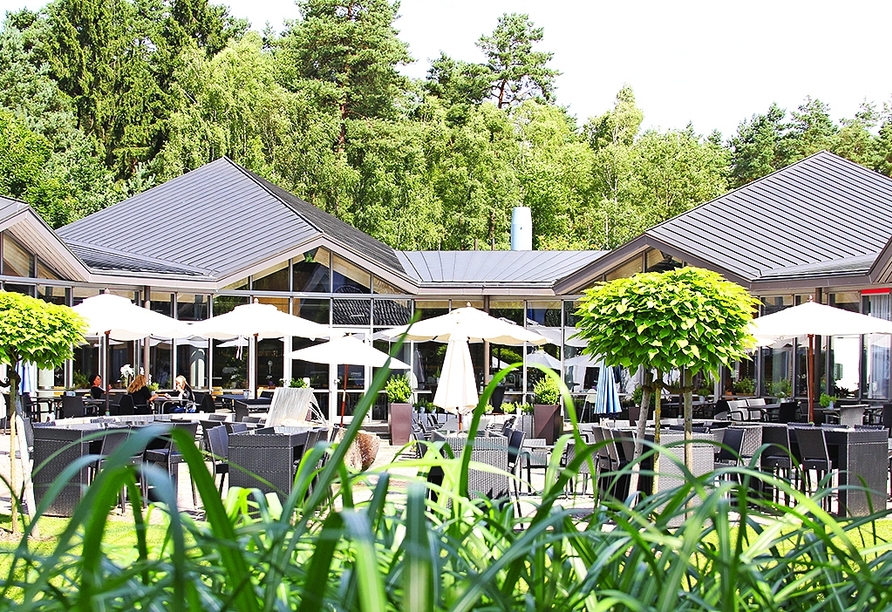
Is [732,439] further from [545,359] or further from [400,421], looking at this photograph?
[545,359]

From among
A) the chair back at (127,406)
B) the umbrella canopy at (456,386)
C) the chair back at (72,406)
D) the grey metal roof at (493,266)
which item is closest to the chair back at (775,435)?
the umbrella canopy at (456,386)

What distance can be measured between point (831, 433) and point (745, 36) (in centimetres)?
4140

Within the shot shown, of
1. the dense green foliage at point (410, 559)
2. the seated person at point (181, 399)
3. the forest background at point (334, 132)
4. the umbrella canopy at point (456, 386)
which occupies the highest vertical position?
the forest background at point (334, 132)

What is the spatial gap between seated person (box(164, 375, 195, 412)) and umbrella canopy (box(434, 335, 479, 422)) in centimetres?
529

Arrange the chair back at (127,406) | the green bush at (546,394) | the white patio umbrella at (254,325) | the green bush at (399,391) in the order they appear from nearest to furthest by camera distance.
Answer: the white patio umbrella at (254,325) < the chair back at (127,406) < the green bush at (546,394) < the green bush at (399,391)

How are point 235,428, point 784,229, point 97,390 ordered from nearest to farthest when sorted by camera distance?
point 235,428, point 97,390, point 784,229

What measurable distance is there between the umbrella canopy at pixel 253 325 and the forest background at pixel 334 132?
19.3 metres

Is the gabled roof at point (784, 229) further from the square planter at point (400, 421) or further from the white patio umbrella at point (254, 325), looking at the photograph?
the white patio umbrella at point (254, 325)

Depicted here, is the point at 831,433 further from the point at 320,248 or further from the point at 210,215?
the point at 210,215

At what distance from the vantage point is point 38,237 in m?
17.8

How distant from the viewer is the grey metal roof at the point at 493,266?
76.7 feet

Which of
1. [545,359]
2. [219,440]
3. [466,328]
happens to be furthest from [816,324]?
[545,359]

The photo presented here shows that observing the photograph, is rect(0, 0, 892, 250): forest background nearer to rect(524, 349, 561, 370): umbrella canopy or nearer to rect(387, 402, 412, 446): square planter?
rect(524, 349, 561, 370): umbrella canopy

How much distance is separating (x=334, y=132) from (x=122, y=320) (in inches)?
935
